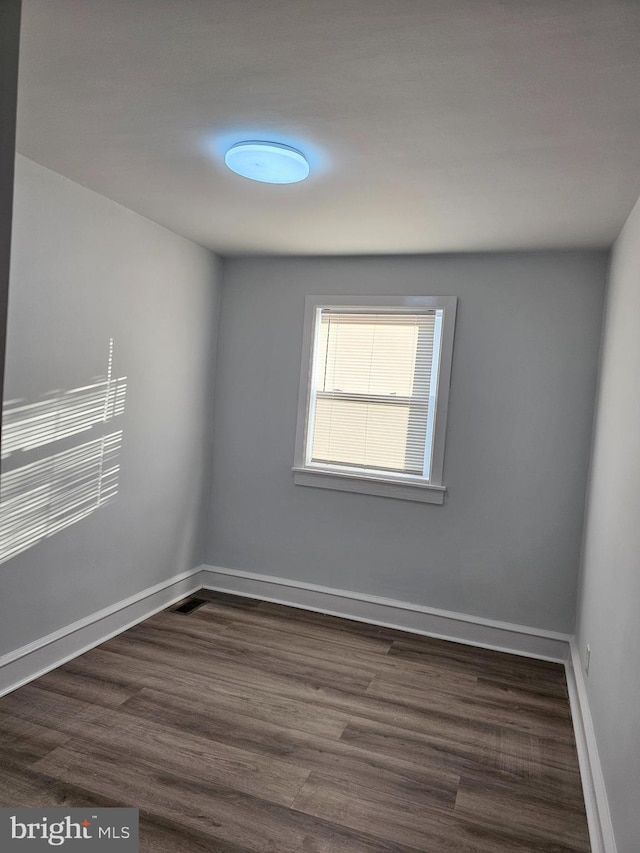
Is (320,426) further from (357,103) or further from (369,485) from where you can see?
(357,103)

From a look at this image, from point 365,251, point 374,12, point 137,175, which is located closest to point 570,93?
point 374,12

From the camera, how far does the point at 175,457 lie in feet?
14.1

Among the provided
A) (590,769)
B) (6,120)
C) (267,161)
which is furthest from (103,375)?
(590,769)

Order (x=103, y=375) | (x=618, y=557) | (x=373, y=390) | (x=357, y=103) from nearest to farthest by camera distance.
A: (x=357, y=103) → (x=618, y=557) → (x=103, y=375) → (x=373, y=390)

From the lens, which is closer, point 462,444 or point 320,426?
point 462,444

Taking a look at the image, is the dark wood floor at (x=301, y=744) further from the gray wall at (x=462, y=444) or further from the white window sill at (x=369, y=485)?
the white window sill at (x=369, y=485)

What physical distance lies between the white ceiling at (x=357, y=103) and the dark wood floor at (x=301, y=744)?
8.13 ft

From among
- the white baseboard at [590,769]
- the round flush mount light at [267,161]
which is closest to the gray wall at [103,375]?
the round flush mount light at [267,161]

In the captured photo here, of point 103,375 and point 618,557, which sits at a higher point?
point 103,375

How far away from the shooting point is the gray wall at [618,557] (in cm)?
197

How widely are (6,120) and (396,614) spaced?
3623 millimetres

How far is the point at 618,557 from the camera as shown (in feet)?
8.07

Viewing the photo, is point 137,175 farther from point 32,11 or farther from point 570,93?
point 570,93

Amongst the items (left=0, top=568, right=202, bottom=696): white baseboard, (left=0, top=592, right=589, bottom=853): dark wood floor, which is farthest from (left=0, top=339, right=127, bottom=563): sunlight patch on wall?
(left=0, top=592, right=589, bottom=853): dark wood floor
